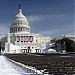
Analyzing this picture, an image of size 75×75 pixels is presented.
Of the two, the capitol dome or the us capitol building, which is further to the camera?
the capitol dome

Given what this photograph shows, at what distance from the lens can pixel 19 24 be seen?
184 m

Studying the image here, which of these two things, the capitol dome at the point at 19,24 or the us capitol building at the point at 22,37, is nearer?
the us capitol building at the point at 22,37

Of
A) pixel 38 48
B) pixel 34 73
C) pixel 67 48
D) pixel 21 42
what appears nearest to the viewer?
pixel 34 73

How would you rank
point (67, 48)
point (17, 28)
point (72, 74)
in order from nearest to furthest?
point (72, 74)
point (67, 48)
point (17, 28)

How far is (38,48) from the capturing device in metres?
160

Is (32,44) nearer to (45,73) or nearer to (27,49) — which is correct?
(27,49)

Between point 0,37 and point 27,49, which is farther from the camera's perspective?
point 0,37

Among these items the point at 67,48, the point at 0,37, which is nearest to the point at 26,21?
the point at 0,37

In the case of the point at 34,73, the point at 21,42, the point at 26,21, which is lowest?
the point at 34,73

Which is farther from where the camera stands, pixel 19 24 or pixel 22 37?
pixel 19 24

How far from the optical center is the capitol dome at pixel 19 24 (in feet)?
602

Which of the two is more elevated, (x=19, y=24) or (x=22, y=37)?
(x=19, y=24)

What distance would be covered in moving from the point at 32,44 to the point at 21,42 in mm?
7769

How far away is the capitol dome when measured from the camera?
18350 centimetres
